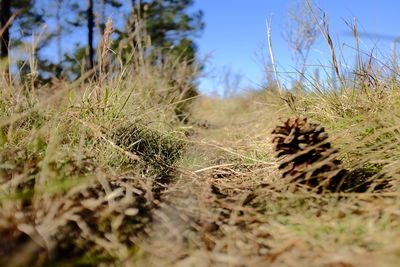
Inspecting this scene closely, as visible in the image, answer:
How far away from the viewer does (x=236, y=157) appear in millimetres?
1541

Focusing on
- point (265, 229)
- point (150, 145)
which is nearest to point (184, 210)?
point (265, 229)

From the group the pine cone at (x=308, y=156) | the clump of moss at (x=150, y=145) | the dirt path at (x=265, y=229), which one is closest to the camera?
the dirt path at (x=265, y=229)

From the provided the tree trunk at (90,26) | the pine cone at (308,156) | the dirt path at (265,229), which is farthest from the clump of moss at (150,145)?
the tree trunk at (90,26)

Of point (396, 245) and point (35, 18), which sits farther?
point (35, 18)

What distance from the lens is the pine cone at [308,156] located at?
92 centimetres

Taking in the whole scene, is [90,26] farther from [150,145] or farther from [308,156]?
[308,156]

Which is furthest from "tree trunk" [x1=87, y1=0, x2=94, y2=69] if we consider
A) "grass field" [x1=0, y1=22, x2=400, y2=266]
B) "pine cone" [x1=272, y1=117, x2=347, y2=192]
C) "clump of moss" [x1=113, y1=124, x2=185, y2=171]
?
"pine cone" [x1=272, y1=117, x2=347, y2=192]

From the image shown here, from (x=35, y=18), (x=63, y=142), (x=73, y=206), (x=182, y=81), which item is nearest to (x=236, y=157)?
(x=63, y=142)

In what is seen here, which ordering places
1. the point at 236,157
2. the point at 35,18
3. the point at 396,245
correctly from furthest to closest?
the point at 35,18 → the point at 236,157 → the point at 396,245

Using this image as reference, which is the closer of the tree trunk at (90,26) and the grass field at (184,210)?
the grass field at (184,210)

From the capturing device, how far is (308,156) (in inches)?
38.4

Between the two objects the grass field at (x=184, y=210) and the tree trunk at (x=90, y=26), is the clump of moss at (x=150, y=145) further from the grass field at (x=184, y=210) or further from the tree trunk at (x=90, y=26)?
the tree trunk at (x=90, y=26)

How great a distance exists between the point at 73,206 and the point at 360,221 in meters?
0.66

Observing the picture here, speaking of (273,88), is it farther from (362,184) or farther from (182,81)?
(362,184)
